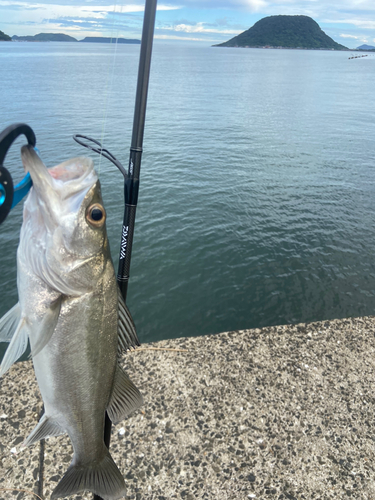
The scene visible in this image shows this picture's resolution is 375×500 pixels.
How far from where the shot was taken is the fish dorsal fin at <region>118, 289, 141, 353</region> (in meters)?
1.79

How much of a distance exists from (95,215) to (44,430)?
117 centimetres

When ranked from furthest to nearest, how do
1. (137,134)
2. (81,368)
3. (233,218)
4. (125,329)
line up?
(233,218), (137,134), (125,329), (81,368)

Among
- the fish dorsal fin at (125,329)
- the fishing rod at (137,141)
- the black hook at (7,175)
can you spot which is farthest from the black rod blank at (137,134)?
the black hook at (7,175)

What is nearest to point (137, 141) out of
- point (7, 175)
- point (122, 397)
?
point (7, 175)

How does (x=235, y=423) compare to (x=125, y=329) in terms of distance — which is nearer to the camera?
(x=125, y=329)

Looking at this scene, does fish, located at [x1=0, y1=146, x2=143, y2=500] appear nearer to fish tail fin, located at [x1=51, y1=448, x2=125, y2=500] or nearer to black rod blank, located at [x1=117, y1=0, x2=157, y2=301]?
fish tail fin, located at [x1=51, y1=448, x2=125, y2=500]

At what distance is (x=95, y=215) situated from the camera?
156cm

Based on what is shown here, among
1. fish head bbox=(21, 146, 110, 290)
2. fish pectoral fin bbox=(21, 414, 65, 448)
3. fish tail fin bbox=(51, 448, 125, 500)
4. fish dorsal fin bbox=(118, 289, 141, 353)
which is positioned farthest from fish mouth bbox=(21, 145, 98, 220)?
fish tail fin bbox=(51, 448, 125, 500)

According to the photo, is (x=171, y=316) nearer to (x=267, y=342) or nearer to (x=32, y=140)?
(x=267, y=342)

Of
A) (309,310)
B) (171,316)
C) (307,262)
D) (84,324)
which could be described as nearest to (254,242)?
(307,262)

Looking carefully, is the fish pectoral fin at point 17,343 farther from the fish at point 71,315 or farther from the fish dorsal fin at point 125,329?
the fish dorsal fin at point 125,329

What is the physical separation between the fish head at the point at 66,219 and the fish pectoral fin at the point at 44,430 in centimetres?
80

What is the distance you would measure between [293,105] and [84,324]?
108 feet

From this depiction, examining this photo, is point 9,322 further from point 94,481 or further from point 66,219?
point 94,481
